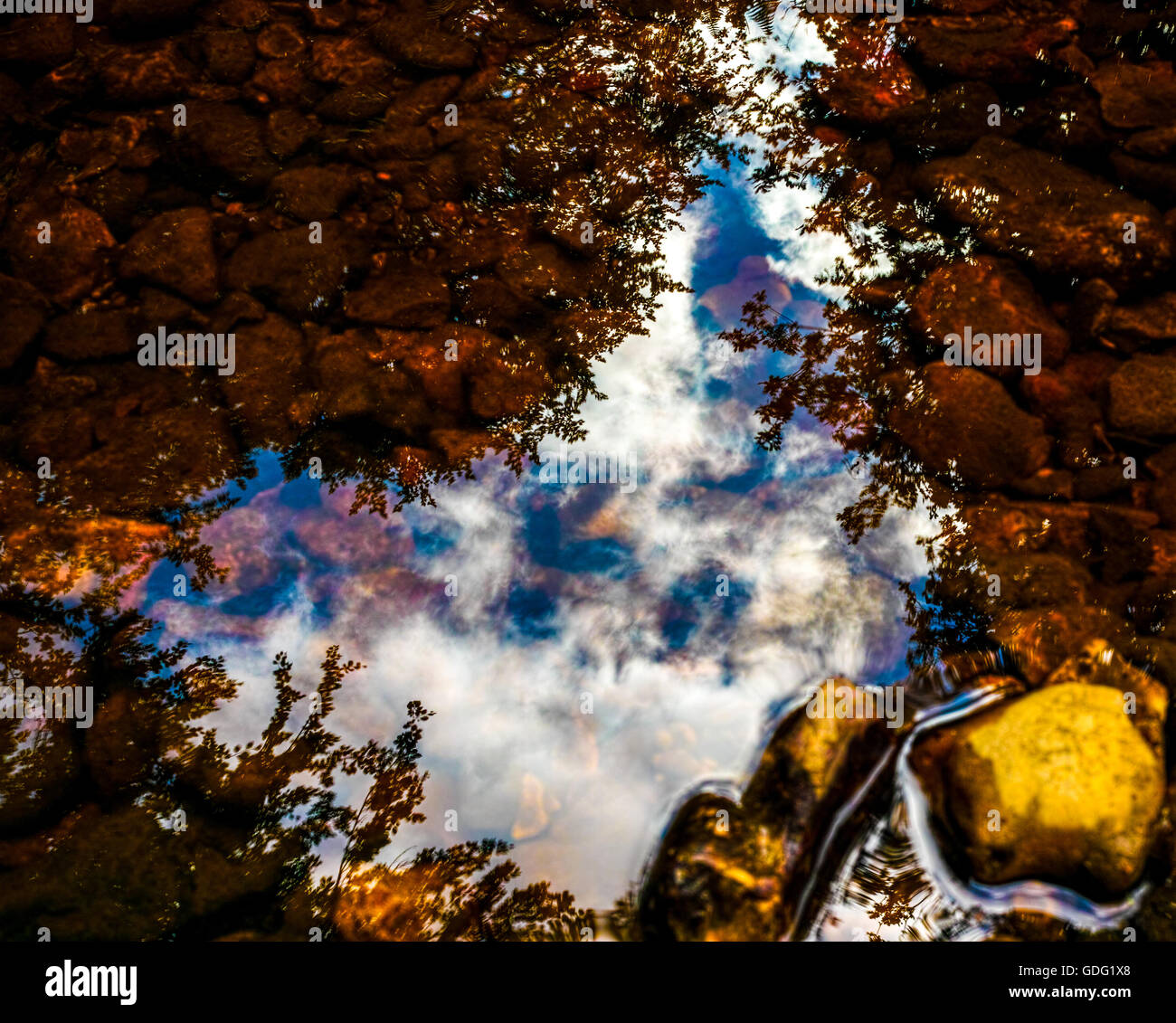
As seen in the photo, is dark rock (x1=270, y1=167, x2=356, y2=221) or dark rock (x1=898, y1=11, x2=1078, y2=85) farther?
dark rock (x1=898, y1=11, x2=1078, y2=85)

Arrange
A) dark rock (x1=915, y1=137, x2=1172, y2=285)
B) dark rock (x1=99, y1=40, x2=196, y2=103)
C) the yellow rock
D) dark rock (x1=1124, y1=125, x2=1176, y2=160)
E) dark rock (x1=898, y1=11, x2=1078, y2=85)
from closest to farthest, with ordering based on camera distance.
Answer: the yellow rock, dark rock (x1=915, y1=137, x2=1172, y2=285), dark rock (x1=1124, y1=125, x2=1176, y2=160), dark rock (x1=898, y1=11, x2=1078, y2=85), dark rock (x1=99, y1=40, x2=196, y2=103)

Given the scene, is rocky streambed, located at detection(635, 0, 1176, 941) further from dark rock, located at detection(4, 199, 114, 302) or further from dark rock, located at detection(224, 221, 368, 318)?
dark rock, located at detection(4, 199, 114, 302)

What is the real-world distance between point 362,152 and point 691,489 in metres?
4.27

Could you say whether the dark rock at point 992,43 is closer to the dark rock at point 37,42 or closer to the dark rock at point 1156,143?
the dark rock at point 1156,143

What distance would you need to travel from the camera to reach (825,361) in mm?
4559

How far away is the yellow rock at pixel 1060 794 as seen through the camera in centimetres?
291

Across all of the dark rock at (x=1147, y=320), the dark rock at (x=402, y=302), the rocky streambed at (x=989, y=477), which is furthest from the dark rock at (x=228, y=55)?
the dark rock at (x=1147, y=320)

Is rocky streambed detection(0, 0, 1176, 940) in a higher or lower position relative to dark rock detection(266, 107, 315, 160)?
lower

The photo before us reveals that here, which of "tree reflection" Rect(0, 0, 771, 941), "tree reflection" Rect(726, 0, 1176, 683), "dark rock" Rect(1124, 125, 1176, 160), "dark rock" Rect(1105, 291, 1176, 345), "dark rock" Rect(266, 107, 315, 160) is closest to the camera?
"tree reflection" Rect(0, 0, 771, 941)

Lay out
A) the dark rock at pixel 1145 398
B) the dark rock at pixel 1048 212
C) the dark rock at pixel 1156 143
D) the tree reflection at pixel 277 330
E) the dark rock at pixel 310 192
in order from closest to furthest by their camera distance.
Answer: the tree reflection at pixel 277 330
the dark rock at pixel 1145 398
the dark rock at pixel 1048 212
the dark rock at pixel 1156 143
the dark rock at pixel 310 192

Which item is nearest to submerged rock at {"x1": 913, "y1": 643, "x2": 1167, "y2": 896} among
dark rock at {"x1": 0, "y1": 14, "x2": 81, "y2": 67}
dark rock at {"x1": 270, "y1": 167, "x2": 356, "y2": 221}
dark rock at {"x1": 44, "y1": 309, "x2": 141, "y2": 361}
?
dark rock at {"x1": 270, "y1": 167, "x2": 356, "y2": 221}

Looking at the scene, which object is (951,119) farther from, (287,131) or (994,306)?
(287,131)

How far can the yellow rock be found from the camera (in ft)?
9.56

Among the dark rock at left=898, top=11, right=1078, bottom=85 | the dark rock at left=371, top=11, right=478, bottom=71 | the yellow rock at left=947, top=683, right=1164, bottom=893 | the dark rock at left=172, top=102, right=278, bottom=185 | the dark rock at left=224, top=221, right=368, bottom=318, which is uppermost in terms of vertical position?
the dark rock at left=371, top=11, right=478, bottom=71
